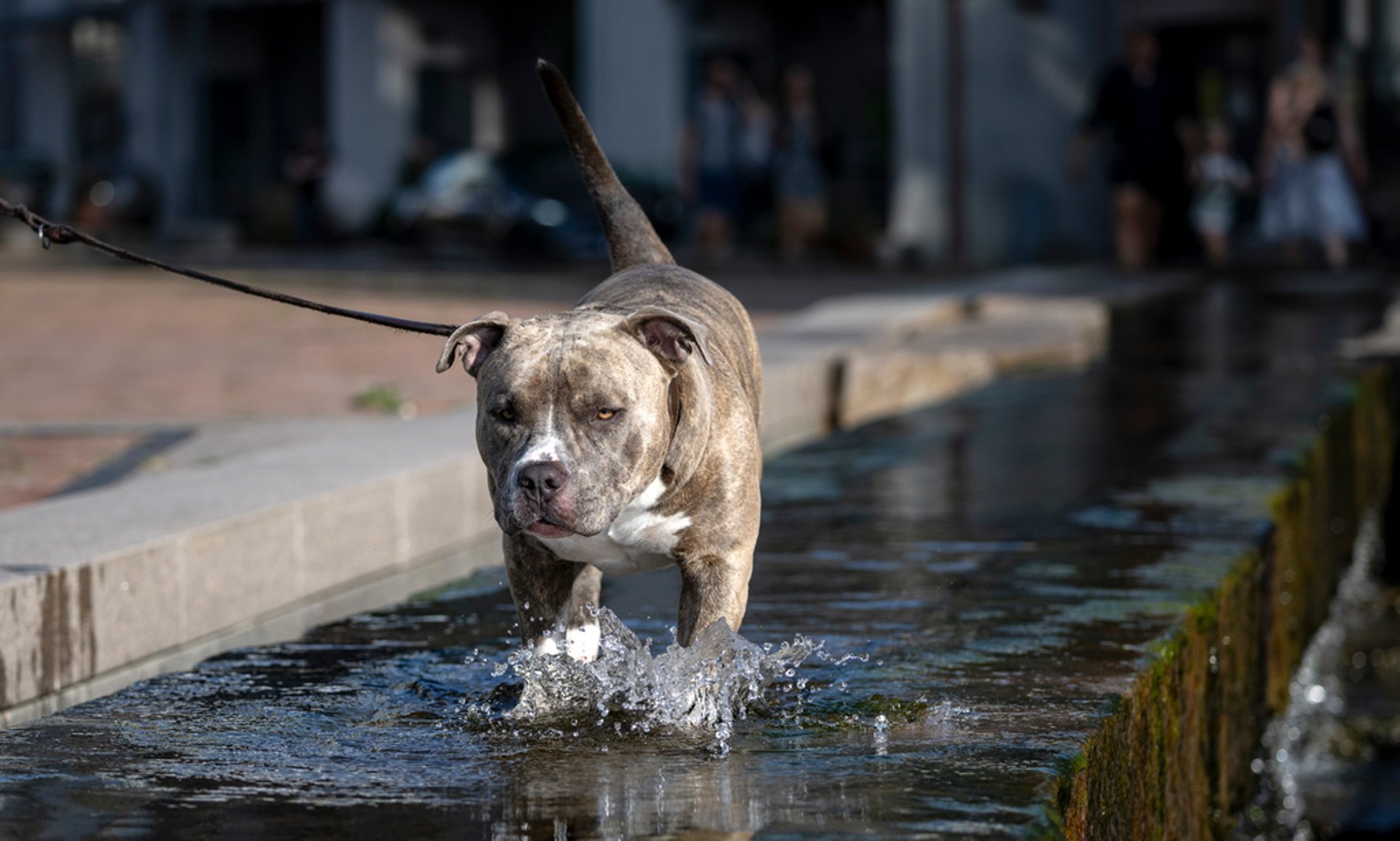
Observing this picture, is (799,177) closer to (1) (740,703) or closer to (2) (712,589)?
(2) (712,589)

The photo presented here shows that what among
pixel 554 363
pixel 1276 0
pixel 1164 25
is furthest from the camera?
pixel 1164 25

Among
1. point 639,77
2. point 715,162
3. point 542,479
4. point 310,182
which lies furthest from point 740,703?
point 310,182

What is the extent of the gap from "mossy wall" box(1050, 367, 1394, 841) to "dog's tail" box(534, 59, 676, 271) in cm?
164

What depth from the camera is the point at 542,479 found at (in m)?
3.61

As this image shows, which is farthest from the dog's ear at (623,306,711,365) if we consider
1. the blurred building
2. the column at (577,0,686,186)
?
the column at (577,0,686,186)

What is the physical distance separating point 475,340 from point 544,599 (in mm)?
591

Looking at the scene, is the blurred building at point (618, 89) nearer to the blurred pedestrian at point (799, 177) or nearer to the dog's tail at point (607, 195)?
the blurred pedestrian at point (799, 177)

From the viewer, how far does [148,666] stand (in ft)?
15.8

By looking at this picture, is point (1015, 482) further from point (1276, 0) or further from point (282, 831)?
point (1276, 0)

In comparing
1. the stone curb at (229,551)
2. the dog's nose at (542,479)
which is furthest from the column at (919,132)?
the dog's nose at (542,479)

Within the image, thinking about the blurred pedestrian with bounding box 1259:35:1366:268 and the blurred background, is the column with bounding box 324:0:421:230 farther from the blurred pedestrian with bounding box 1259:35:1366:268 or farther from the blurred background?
the blurred pedestrian with bounding box 1259:35:1366:268

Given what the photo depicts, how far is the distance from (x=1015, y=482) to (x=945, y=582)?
5.44 feet

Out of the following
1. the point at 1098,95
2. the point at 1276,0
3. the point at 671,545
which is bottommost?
the point at 671,545

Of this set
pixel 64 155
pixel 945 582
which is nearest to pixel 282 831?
pixel 945 582
